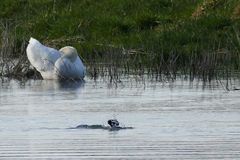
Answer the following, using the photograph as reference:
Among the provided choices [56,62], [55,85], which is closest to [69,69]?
[56,62]

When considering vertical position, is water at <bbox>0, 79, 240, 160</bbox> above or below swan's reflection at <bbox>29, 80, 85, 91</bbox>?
below

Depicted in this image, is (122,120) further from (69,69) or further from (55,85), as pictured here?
(69,69)

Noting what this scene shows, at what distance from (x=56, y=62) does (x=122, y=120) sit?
22.0 ft

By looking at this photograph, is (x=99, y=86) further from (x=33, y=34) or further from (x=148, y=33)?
(x=33, y=34)

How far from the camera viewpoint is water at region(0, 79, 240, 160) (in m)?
11.2

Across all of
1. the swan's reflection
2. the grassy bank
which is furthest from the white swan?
the grassy bank

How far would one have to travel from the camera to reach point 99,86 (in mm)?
17984

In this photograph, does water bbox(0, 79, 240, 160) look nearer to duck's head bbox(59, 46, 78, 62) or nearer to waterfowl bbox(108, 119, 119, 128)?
waterfowl bbox(108, 119, 119, 128)

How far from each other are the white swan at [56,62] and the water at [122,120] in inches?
48.3

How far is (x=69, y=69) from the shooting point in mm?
19781

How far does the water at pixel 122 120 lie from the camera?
1119 centimetres

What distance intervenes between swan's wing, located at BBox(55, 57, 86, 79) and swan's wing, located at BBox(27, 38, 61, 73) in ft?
0.63

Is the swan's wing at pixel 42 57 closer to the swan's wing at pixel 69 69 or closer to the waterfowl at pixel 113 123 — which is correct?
the swan's wing at pixel 69 69

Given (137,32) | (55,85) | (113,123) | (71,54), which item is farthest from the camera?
(137,32)
